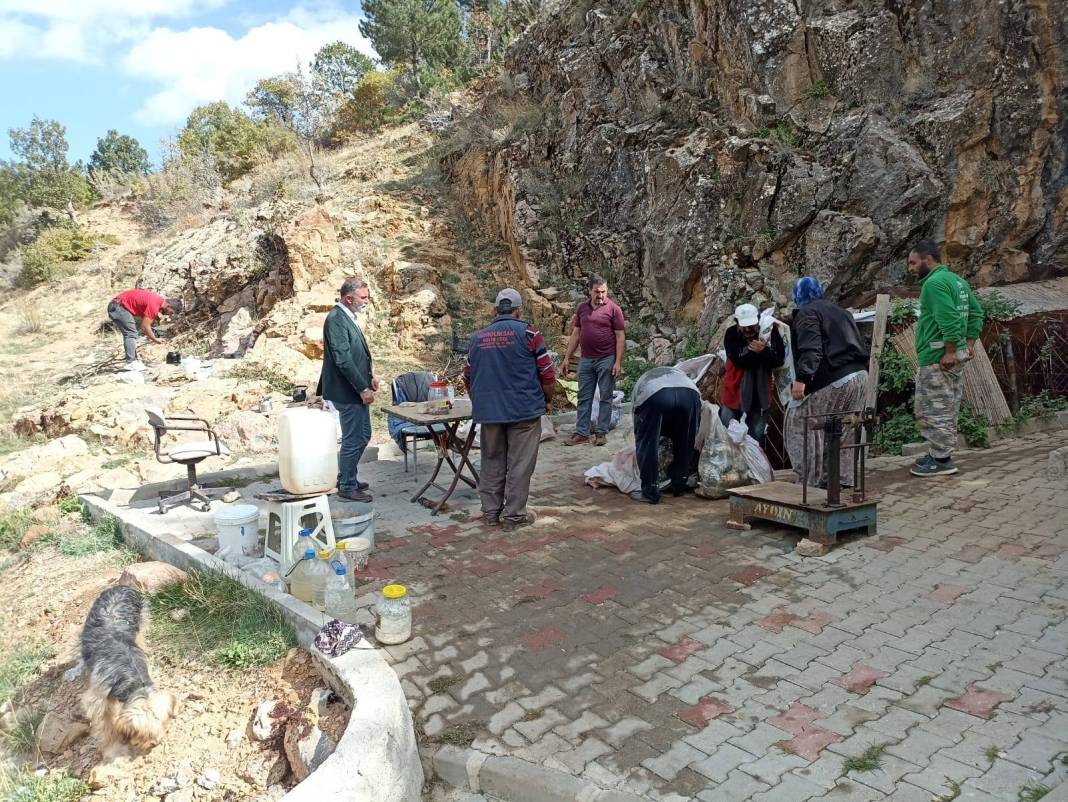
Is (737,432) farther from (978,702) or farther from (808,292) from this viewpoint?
(978,702)

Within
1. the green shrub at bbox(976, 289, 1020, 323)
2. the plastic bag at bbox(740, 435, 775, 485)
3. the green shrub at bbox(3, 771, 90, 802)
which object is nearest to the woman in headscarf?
the plastic bag at bbox(740, 435, 775, 485)

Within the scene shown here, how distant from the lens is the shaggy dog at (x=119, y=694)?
3.03 meters

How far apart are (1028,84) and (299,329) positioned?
11.3 metres

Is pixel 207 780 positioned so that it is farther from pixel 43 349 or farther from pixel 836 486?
pixel 43 349

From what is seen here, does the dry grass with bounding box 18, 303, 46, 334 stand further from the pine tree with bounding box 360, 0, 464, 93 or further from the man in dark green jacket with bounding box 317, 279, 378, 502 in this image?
the pine tree with bounding box 360, 0, 464, 93

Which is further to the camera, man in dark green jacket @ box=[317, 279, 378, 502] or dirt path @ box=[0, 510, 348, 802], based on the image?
man in dark green jacket @ box=[317, 279, 378, 502]

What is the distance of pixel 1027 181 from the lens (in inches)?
367

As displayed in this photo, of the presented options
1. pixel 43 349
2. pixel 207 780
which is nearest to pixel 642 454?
pixel 207 780

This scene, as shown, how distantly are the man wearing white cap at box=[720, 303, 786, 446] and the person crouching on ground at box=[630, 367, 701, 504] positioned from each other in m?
0.49

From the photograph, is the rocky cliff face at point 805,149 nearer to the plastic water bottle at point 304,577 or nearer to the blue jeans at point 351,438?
the blue jeans at point 351,438

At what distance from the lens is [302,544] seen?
13.4 feet

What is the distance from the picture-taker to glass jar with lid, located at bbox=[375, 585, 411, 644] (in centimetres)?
345

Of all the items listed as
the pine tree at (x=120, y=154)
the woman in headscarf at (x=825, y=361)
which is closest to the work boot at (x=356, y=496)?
the woman in headscarf at (x=825, y=361)

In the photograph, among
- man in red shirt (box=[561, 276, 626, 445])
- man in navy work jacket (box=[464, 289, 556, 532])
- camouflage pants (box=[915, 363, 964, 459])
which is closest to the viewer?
man in navy work jacket (box=[464, 289, 556, 532])
